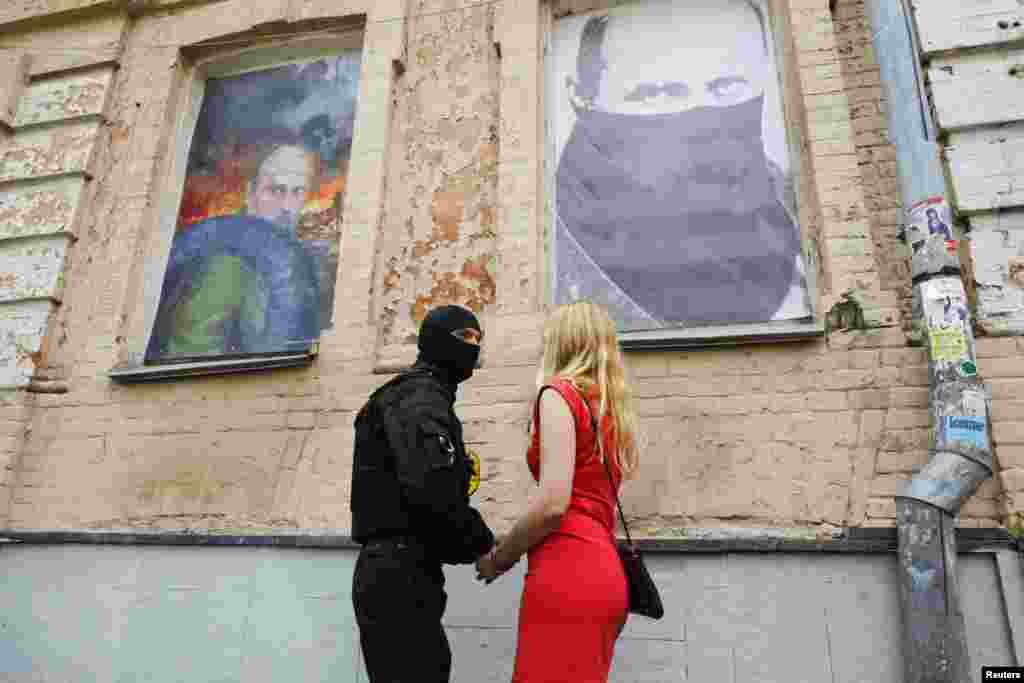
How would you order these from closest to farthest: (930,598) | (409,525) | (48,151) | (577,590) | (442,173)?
(577,590), (409,525), (930,598), (442,173), (48,151)

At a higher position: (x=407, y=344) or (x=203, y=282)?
(x=203, y=282)

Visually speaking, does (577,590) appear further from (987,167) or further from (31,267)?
(31,267)

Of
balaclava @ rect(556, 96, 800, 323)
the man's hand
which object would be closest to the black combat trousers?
the man's hand

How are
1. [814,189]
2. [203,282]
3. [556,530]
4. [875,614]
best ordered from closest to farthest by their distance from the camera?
1. [556,530]
2. [875,614]
3. [814,189]
4. [203,282]

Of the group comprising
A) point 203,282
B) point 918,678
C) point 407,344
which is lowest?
point 918,678

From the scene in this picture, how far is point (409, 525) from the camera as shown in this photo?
2.27 m

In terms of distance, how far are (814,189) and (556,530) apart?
2.57 meters

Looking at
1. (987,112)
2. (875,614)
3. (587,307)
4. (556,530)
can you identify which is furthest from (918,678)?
(987,112)

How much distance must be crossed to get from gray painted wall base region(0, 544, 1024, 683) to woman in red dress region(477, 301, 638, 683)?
1.20m

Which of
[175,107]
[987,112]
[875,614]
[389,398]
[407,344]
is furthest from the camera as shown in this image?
[175,107]

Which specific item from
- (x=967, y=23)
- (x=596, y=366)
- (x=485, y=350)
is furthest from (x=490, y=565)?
(x=967, y=23)

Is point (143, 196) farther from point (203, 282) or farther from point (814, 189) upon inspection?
point (814, 189)

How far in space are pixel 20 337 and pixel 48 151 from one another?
1.36 meters

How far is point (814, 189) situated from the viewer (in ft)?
12.5
